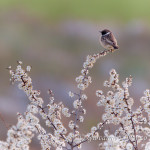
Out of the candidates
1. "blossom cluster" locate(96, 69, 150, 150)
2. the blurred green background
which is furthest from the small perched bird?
the blurred green background

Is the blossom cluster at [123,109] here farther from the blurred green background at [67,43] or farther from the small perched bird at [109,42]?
the blurred green background at [67,43]

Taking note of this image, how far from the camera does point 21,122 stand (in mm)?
2525

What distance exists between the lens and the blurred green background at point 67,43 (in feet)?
38.3

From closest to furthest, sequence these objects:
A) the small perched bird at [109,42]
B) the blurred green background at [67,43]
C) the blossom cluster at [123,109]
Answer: the blossom cluster at [123,109] → the small perched bird at [109,42] → the blurred green background at [67,43]

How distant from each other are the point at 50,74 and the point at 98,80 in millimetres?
1608

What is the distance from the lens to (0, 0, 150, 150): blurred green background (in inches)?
460

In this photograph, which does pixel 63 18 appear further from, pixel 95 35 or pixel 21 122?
pixel 21 122

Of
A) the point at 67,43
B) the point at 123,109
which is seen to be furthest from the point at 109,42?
the point at 67,43

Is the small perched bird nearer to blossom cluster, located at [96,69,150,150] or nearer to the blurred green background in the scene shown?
blossom cluster, located at [96,69,150,150]

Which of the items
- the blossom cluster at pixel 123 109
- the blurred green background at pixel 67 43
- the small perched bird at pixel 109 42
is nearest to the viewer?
the blossom cluster at pixel 123 109

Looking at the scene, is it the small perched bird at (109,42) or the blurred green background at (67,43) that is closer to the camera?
the small perched bird at (109,42)

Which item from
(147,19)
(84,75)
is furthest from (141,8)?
(84,75)

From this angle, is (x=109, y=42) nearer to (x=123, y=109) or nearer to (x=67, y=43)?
(x=123, y=109)

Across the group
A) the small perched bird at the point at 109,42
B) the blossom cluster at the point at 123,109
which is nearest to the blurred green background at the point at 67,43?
the small perched bird at the point at 109,42
